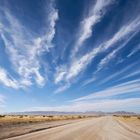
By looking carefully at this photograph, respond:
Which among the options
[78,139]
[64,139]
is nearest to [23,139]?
[64,139]

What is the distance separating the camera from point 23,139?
38.8 feet

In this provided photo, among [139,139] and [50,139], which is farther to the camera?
[139,139]

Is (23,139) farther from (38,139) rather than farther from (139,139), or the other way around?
(139,139)

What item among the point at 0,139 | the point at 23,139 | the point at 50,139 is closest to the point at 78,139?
the point at 50,139

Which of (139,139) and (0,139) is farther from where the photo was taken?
(139,139)

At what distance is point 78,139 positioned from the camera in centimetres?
1252

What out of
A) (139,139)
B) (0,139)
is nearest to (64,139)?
(0,139)

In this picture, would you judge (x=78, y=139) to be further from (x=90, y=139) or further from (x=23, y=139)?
(x=23, y=139)

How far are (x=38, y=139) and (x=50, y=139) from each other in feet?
2.35

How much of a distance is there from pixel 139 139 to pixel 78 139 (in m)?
3.99

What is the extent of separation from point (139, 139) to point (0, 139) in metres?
8.55

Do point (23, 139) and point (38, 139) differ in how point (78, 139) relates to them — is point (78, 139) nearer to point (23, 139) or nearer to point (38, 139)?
point (38, 139)

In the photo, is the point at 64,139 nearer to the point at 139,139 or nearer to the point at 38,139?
the point at 38,139

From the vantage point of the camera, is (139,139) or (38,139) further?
(139,139)
